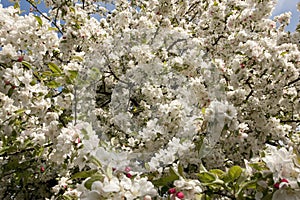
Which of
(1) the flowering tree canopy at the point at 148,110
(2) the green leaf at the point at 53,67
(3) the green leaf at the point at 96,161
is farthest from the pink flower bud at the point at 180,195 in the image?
(2) the green leaf at the point at 53,67

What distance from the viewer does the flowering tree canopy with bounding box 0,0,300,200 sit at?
5.67ft

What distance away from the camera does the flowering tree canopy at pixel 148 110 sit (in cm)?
173

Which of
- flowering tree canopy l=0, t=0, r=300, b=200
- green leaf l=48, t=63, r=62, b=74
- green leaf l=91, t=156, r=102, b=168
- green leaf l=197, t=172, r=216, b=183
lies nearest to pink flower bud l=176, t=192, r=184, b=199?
flowering tree canopy l=0, t=0, r=300, b=200

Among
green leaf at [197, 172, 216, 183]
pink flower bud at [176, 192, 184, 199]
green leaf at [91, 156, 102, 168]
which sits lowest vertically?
pink flower bud at [176, 192, 184, 199]

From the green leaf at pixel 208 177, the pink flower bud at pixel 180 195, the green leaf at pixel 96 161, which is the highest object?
the green leaf at pixel 96 161

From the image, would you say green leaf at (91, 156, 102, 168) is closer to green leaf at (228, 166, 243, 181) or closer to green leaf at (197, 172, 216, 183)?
green leaf at (197, 172, 216, 183)

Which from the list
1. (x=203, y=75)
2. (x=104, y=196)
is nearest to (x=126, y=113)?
(x=203, y=75)

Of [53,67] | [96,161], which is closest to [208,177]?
[96,161]

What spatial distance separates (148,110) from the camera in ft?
12.8

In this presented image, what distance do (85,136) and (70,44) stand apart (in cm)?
195

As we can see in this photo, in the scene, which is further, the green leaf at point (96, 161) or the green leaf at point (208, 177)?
the green leaf at point (208, 177)

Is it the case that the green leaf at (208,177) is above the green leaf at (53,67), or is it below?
below

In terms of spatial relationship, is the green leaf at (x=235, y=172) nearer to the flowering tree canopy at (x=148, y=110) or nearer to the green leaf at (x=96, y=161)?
the flowering tree canopy at (x=148, y=110)

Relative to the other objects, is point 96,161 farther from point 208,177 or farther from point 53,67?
point 53,67
